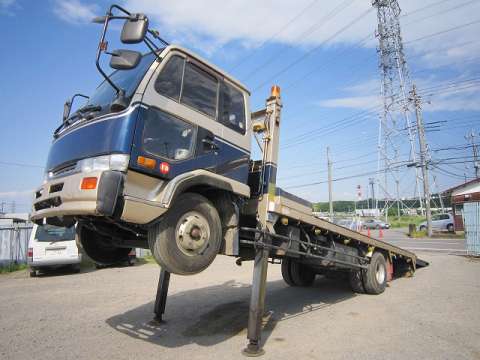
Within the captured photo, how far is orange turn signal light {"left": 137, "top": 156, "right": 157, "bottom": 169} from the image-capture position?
3.33m

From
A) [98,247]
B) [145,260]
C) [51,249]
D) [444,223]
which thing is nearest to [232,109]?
[98,247]

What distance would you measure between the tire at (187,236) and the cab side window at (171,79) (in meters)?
1.09

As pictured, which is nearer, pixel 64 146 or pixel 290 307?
pixel 64 146

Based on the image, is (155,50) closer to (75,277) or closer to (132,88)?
(132,88)

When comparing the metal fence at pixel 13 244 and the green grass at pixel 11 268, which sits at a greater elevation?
the metal fence at pixel 13 244

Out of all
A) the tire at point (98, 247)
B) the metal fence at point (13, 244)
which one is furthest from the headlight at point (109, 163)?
the metal fence at point (13, 244)

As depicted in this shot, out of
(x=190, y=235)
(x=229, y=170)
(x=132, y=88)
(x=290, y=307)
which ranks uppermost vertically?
(x=132, y=88)

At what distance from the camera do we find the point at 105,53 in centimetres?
330

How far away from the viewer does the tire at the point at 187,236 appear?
3.47 metres

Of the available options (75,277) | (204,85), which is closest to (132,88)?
(204,85)

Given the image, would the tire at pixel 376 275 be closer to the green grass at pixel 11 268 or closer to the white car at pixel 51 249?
the white car at pixel 51 249

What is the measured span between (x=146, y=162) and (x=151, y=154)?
0.10m

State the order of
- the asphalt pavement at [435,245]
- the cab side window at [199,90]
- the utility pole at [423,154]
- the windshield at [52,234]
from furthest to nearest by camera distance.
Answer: the utility pole at [423,154]
the asphalt pavement at [435,245]
the windshield at [52,234]
the cab side window at [199,90]

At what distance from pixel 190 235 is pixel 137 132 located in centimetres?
116
